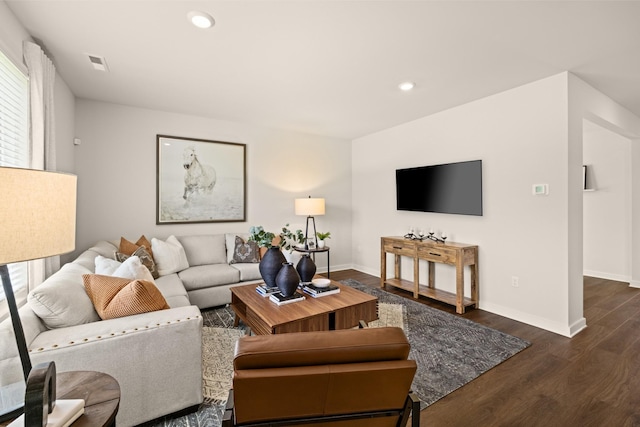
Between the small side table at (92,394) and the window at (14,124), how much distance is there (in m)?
1.14

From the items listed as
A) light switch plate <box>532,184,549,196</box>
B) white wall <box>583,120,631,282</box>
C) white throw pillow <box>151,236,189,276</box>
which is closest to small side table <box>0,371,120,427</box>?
white throw pillow <box>151,236,189,276</box>

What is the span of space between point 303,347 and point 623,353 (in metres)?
3.11

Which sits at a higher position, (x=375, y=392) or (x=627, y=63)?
(x=627, y=63)

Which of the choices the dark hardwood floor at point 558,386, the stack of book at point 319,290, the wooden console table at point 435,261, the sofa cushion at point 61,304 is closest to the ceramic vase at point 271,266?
the stack of book at point 319,290

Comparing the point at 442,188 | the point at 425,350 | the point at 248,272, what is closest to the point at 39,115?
the point at 248,272

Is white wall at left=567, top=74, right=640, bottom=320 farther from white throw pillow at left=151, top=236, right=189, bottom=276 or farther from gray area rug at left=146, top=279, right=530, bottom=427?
white throw pillow at left=151, top=236, right=189, bottom=276

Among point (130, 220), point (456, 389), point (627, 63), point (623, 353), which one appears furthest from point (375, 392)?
point (130, 220)

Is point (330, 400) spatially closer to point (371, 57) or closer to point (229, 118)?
point (371, 57)

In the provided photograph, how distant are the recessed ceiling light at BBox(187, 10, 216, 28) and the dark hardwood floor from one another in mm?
2949

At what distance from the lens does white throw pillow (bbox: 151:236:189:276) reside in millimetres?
3452

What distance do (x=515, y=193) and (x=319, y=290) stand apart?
2466 mm

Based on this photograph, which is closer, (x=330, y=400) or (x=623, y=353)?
(x=330, y=400)

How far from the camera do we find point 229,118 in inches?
175

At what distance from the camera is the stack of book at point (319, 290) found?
8.56ft
